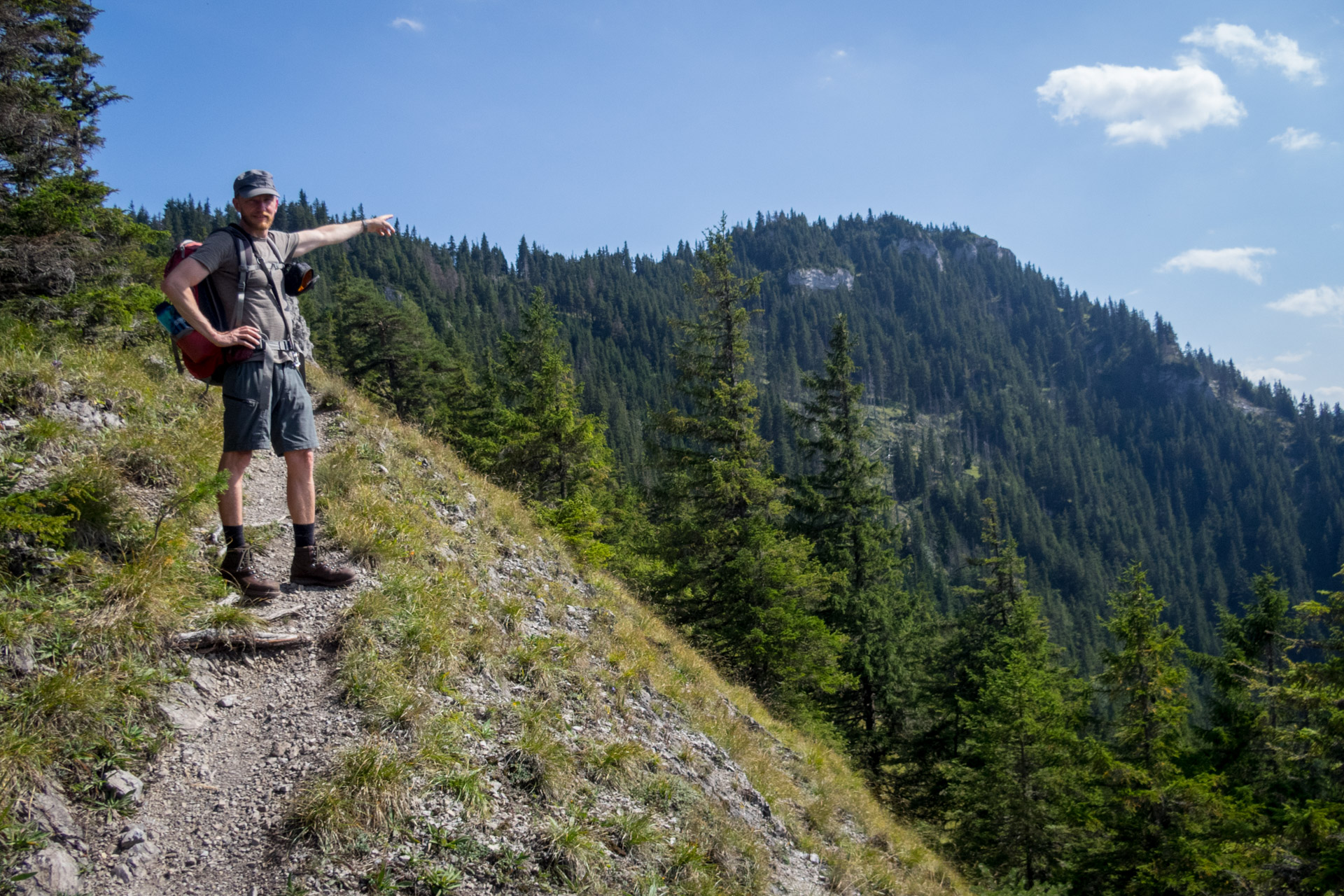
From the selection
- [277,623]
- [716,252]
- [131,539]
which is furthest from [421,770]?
[716,252]

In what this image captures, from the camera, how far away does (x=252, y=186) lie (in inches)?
167

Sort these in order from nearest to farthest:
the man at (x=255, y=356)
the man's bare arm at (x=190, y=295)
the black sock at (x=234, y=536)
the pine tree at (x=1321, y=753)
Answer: the man's bare arm at (x=190, y=295)
the man at (x=255, y=356)
the black sock at (x=234, y=536)
the pine tree at (x=1321, y=753)

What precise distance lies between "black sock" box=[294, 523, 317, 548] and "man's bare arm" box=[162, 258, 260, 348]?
140 cm

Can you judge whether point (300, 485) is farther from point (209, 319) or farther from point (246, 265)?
point (246, 265)

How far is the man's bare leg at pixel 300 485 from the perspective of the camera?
15.0ft

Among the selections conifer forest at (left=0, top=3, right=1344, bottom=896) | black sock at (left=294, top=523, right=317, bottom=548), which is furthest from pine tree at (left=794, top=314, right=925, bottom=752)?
black sock at (left=294, top=523, right=317, bottom=548)

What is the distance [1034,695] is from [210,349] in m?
19.1

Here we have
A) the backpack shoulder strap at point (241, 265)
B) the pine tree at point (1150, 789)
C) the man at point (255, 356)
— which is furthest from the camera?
the pine tree at point (1150, 789)

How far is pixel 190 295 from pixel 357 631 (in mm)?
2378

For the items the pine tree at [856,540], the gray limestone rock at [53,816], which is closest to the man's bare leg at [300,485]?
the gray limestone rock at [53,816]

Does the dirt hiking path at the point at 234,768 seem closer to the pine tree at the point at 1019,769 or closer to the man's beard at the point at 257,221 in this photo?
the man's beard at the point at 257,221

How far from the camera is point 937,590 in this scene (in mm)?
101812

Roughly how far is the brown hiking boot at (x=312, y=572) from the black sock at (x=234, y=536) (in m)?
0.42

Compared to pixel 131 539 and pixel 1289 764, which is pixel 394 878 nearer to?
pixel 131 539
